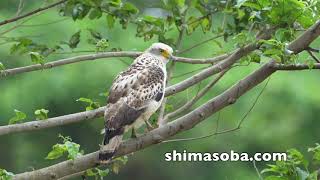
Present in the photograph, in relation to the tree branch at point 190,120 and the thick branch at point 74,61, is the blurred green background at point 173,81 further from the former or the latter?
the tree branch at point 190,120

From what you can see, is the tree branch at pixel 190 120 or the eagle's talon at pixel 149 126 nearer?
the tree branch at pixel 190 120

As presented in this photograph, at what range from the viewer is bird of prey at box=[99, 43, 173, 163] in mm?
2680

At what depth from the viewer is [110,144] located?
103 inches

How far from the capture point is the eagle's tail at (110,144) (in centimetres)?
254

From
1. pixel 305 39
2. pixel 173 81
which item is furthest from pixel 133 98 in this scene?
pixel 173 81

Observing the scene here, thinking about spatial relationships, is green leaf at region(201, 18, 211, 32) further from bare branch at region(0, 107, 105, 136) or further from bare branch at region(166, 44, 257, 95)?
bare branch at region(0, 107, 105, 136)

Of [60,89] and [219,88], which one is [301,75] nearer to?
[219,88]

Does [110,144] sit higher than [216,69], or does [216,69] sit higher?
[216,69]

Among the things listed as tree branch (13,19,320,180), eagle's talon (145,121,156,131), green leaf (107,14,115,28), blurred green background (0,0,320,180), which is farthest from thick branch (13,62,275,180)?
blurred green background (0,0,320,180)

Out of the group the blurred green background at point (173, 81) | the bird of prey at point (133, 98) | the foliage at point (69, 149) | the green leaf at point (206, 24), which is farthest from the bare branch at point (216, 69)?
the blurred green background at point (173, 81)

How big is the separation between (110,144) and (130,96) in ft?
0.71

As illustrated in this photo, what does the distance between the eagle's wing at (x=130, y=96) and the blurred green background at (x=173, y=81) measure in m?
1.61

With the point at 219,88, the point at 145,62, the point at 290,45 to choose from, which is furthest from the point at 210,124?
the point at 290,45

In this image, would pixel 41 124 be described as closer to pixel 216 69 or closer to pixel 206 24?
pixel 216 69
